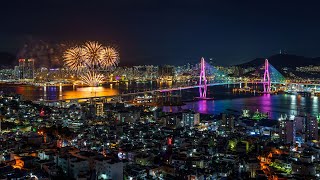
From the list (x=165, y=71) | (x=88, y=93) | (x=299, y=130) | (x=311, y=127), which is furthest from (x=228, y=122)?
(x=165, y=71)

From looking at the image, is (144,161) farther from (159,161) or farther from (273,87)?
(273,87)

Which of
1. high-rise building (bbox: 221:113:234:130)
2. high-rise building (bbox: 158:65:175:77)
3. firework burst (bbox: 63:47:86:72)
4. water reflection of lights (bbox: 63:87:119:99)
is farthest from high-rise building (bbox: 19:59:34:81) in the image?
high-rise building (bbox: 221:113:234:130)

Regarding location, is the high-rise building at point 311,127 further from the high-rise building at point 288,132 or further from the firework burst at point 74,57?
the firework burst at point 74,57

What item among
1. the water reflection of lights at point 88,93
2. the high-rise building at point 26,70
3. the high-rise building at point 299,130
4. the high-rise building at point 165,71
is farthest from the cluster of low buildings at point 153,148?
the high-rise building at point 165,71

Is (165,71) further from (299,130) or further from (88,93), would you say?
(299,130)

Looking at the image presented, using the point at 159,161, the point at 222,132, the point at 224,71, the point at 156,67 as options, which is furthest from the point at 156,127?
the point at 156,67

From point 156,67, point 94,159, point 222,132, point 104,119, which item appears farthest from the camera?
point 156,67
